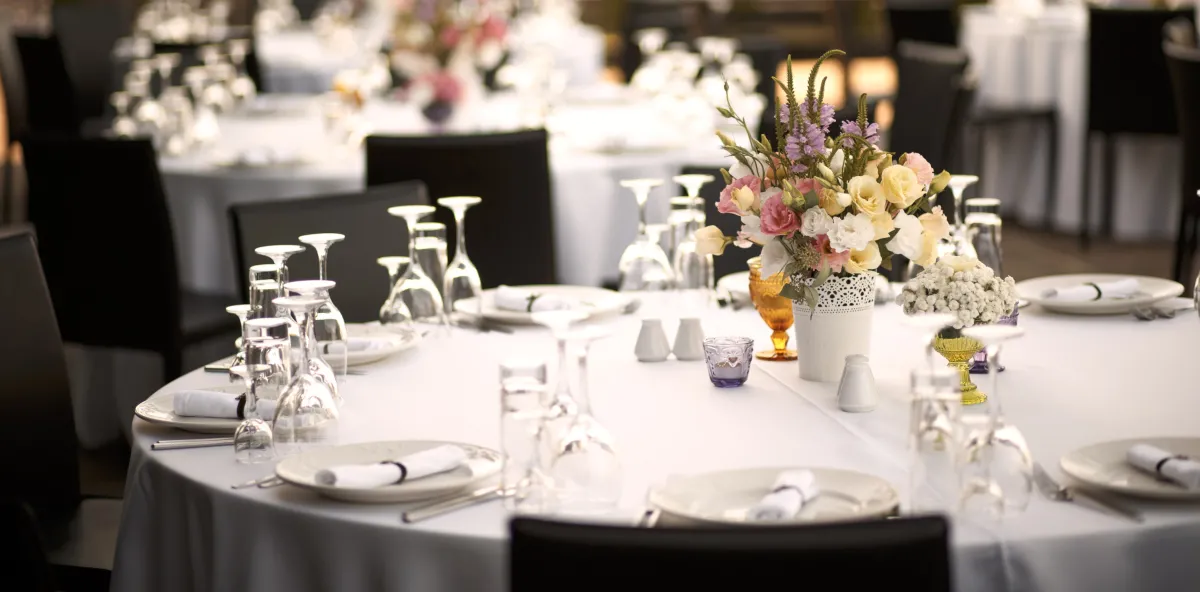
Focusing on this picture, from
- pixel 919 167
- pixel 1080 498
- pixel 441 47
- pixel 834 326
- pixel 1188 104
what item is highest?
pixel 441 47

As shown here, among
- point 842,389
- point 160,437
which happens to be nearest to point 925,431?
point 842,389

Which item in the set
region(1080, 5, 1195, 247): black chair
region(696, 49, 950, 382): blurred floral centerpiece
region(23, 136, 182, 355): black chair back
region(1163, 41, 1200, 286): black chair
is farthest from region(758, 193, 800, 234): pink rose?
region(1080, 5, 1195, 247): black chair

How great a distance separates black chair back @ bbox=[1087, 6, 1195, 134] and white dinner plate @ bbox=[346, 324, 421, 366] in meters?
5.52

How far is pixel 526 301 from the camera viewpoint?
3010 mm

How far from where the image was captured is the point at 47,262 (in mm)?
4387

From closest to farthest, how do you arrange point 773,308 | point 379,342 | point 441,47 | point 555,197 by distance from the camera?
point 773,308 < point 379,342 < point 555,197 < point 441,47

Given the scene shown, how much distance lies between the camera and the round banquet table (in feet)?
5.78

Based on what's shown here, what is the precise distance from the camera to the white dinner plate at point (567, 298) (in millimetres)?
2961

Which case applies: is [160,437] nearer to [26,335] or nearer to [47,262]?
[26,335]

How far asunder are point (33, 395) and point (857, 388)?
1574 mm

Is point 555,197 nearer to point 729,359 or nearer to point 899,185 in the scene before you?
point 729,359

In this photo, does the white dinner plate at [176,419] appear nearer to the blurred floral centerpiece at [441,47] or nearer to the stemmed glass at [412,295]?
the stemmed glass at [412,295]

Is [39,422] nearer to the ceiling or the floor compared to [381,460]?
nearer to the floor

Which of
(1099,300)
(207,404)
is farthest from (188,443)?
(1099,300)
